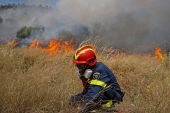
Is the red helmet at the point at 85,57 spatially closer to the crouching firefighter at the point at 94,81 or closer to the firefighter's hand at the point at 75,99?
the crouching firefighter at the point at 94,81

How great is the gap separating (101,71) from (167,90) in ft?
3.57

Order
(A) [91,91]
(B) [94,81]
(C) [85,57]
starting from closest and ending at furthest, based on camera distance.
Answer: (A) [91,91]
(B) [94,81]
(C) [85,57]

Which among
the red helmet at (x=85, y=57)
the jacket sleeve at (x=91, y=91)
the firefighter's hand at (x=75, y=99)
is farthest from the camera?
the red helmet at (x=85, y=57)

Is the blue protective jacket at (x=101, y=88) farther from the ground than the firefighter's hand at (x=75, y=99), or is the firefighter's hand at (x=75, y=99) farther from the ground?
the blue protective jacket at (x=101, y=88)

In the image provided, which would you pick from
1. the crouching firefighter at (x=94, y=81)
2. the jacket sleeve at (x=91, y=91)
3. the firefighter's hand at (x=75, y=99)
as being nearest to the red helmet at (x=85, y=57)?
the crouching firefighter at (x=94, y=81)

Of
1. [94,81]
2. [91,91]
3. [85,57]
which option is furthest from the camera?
[85,57]

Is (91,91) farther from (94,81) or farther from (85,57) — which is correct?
(85,57)

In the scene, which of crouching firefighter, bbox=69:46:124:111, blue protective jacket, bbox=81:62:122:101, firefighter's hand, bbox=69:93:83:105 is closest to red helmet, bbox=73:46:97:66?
crouching firefighter, bbox=69:46:124:111

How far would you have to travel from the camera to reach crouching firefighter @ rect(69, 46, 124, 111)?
230 inches

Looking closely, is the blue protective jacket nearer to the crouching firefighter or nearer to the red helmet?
the crouching firefighter

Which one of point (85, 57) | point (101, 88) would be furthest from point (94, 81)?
point (85, 57)

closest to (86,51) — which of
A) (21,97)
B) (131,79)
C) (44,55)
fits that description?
(21,97)

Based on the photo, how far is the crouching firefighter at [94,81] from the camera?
19.2 feet

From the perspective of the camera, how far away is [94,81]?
588cm
